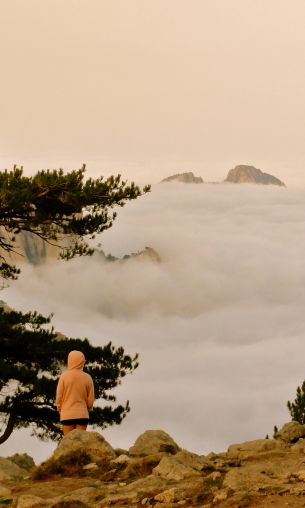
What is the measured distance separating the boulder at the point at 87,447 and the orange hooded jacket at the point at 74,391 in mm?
643

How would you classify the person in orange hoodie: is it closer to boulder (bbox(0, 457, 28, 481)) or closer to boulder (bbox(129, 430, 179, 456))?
boulder (bbox(129, 430, 179, 456))

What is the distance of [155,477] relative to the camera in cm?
1123

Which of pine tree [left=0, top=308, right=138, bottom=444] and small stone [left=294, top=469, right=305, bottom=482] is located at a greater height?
pine tree [left=0, top=308, right=138, bottom=444]

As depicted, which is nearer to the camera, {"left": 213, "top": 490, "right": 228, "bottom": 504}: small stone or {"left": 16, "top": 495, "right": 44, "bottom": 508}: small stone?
{"left": 213, "top": 490, "right": 228, "bottom": 504}: small stone

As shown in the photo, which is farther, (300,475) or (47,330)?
(47,330)

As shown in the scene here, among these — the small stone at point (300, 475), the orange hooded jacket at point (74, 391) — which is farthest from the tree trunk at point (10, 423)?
the small stone at point (300, 475)

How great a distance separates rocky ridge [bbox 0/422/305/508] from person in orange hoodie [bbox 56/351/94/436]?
625 millimetres

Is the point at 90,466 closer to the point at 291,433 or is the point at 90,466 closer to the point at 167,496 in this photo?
the point at 167,496

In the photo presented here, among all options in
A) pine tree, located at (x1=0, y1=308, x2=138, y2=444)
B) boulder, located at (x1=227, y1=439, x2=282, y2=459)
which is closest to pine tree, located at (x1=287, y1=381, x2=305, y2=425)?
pine tree, located at (x1=0, y1=308, x2=138, y2=444)

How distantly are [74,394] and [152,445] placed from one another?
6.62 ft

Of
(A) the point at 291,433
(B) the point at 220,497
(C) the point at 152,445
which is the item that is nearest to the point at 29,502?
(B) the point at 220,497

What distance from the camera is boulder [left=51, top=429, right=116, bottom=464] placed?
13.3 metres

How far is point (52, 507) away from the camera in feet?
34.0

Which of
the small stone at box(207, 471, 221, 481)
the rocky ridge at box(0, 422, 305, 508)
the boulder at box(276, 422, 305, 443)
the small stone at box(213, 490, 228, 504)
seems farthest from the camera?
the boulder at box(276, 422, 305, 443)
